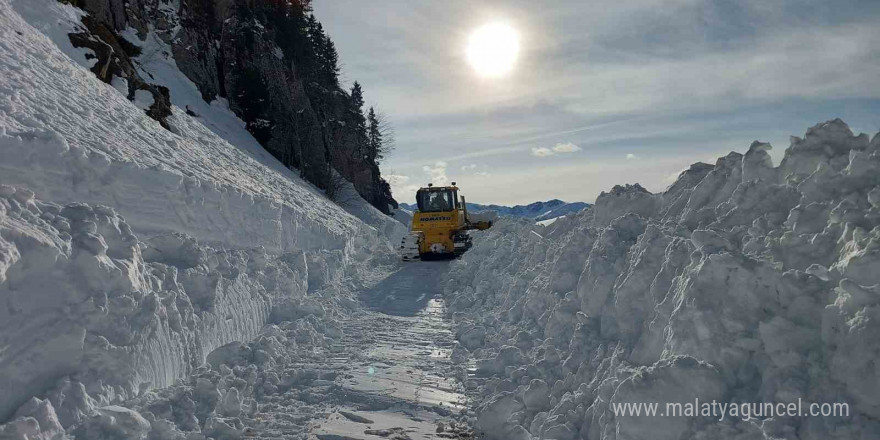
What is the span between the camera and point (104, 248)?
17.4ft

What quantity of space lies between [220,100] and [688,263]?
33.0m

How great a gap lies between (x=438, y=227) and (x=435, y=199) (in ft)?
5.98

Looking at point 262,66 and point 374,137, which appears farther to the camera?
point 374,137

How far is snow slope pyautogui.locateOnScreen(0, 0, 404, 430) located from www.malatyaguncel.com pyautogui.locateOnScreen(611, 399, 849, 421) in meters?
3.74

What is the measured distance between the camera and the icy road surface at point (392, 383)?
4.90 meters

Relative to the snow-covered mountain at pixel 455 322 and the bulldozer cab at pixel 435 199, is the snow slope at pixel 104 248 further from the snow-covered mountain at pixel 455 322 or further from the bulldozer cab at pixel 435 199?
the bulldozer cab at pixel 435 199

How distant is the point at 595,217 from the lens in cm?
898

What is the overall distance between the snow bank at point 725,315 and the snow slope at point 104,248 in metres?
3.40

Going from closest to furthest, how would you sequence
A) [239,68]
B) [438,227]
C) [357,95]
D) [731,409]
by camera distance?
[731,409] < [438,227] < [239,68] < [357,95]

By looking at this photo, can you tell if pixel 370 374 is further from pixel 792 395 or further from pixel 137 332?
pixel 792 395

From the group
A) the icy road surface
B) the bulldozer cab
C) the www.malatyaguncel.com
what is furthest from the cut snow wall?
the bulldozer cab

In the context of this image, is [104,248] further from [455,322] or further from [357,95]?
[357,95]

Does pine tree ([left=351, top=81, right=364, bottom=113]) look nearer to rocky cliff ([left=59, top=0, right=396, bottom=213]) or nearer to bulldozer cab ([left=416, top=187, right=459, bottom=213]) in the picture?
rocky cliff ([left=59, top=0, right=396, bottom=213])

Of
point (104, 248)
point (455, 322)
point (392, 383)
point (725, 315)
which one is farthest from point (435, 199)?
point (725, 315)
